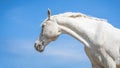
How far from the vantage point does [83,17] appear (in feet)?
21.0

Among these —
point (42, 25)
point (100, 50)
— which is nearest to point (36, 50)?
point (42, 25)

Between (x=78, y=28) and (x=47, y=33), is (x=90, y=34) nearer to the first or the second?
(x=78, y=28)

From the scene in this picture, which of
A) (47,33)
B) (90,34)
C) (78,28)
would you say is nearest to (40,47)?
(47,33)

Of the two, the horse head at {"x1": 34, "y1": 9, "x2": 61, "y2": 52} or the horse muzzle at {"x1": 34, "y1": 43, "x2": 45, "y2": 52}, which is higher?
the horse head at {"x1": 34, "y1": 9, "x2": 61, "y2": 52}

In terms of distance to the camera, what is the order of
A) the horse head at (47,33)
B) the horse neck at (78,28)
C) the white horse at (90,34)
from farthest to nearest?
the horse head at (47,33), the horse neck at (78,28), the white horse at (90,34)

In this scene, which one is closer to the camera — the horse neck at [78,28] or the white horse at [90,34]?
the white horse at [90,34]

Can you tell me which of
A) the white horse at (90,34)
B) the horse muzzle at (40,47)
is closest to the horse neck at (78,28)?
the white horse at (90,34)

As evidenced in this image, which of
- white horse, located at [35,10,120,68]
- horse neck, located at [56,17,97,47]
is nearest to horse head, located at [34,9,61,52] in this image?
white horse, located at [35,10,120,68]

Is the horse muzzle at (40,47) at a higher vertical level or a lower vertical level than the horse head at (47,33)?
lower

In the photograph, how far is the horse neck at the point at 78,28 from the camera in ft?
19.9

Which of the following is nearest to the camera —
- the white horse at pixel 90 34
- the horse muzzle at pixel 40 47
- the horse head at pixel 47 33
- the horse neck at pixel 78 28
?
the white horse at pixel 90 34

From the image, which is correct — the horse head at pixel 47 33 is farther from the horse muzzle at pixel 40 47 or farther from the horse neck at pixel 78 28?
the horse neck at pixel 78 28

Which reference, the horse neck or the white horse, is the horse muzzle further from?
the horse neck

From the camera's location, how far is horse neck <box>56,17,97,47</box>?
19.9ft
